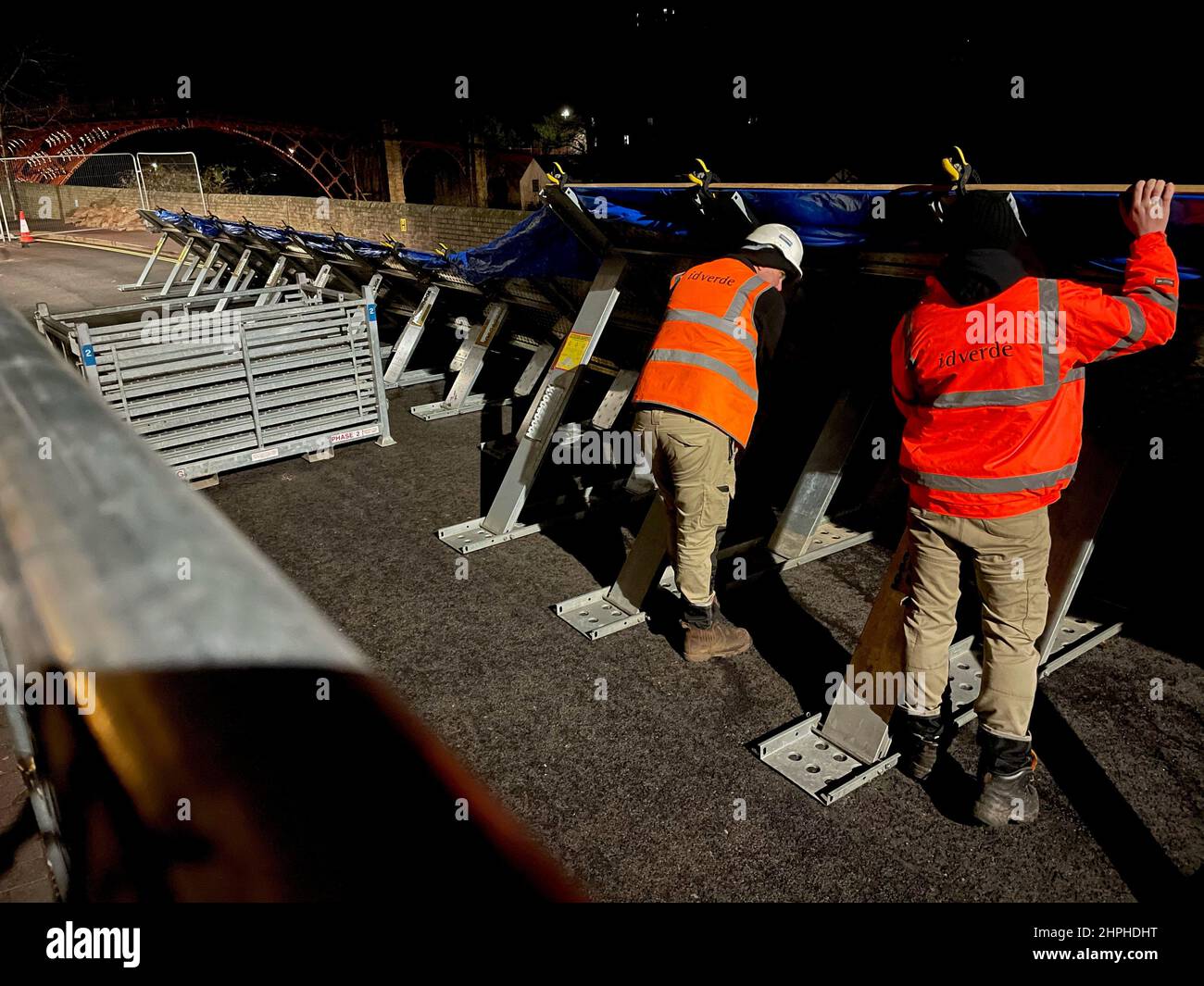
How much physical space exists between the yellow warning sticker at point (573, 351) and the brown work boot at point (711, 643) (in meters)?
1.95

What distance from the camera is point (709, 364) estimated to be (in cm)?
349

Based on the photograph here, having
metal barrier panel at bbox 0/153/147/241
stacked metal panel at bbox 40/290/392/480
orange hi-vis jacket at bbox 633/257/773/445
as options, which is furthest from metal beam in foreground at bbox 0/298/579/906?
metal barrier panel at bbox 0/153/147/241

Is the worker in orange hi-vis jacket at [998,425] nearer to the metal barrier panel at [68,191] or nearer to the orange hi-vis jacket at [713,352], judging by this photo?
the orange hi-vis jacket at [713,352]

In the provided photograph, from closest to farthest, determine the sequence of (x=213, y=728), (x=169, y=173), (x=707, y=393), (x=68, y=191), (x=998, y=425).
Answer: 1. (x=213, y=728)
2. (x=998, y=425)
3. (x=707, y=393)
4. (x=68, y=191)
5. (x=169, y=173)

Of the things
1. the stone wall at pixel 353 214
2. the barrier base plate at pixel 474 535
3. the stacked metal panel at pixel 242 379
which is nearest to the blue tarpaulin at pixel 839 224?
the stacked metal panel at pixel 242 379

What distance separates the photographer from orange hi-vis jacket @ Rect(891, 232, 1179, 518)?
2.50m

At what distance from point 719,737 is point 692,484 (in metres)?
1.12

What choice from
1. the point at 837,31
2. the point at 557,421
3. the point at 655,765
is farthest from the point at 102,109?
the point at 655,765

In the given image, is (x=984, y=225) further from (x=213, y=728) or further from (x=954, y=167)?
(x=213, y=728)

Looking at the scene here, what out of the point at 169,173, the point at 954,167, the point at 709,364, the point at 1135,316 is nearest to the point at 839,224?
the point at 954,167

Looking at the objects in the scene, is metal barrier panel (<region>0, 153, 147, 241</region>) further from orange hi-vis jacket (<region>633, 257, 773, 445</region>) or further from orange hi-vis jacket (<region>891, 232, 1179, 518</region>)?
orange hi-vis jacket (<region>891, 232, 1179, 518</region>)

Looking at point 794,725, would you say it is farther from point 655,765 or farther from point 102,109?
point 102,109

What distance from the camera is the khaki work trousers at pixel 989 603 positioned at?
2.72 metres
